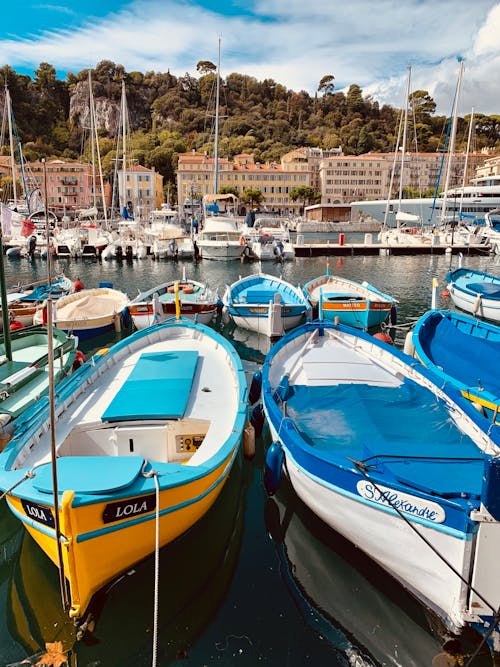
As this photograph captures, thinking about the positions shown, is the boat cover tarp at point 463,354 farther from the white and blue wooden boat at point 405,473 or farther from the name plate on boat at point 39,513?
the name plate on boat at point 39,513

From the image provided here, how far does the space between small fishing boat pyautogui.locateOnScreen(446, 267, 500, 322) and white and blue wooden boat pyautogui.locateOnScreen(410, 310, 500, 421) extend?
27.1ft

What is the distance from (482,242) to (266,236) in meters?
24.8

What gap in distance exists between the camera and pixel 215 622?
601cm

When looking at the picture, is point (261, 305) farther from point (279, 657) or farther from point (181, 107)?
point (181, 107)

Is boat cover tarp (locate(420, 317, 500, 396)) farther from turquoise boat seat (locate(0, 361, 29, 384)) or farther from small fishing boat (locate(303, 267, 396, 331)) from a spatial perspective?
turquoise boat seat (locate(0, 361, 29, 384))

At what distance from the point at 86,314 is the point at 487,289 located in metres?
18.7

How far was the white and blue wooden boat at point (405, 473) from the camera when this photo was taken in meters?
5.13

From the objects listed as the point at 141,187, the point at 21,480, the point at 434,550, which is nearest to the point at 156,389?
the point at 21,480

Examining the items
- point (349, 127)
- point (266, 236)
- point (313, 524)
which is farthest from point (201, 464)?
point (349, 127)

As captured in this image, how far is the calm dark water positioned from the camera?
5559 mm

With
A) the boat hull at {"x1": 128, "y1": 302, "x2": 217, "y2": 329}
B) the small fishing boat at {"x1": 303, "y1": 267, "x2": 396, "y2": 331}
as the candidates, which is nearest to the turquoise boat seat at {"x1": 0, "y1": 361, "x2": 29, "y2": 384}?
the boat hull at {"x1": 128, "y1": 302, "x2": 217, "y2": 329}

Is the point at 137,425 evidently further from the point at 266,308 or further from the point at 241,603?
the point at 266,308

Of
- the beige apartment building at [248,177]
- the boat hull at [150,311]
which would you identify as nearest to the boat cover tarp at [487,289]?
the boat hull at [150,311]

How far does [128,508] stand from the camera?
559 cm
